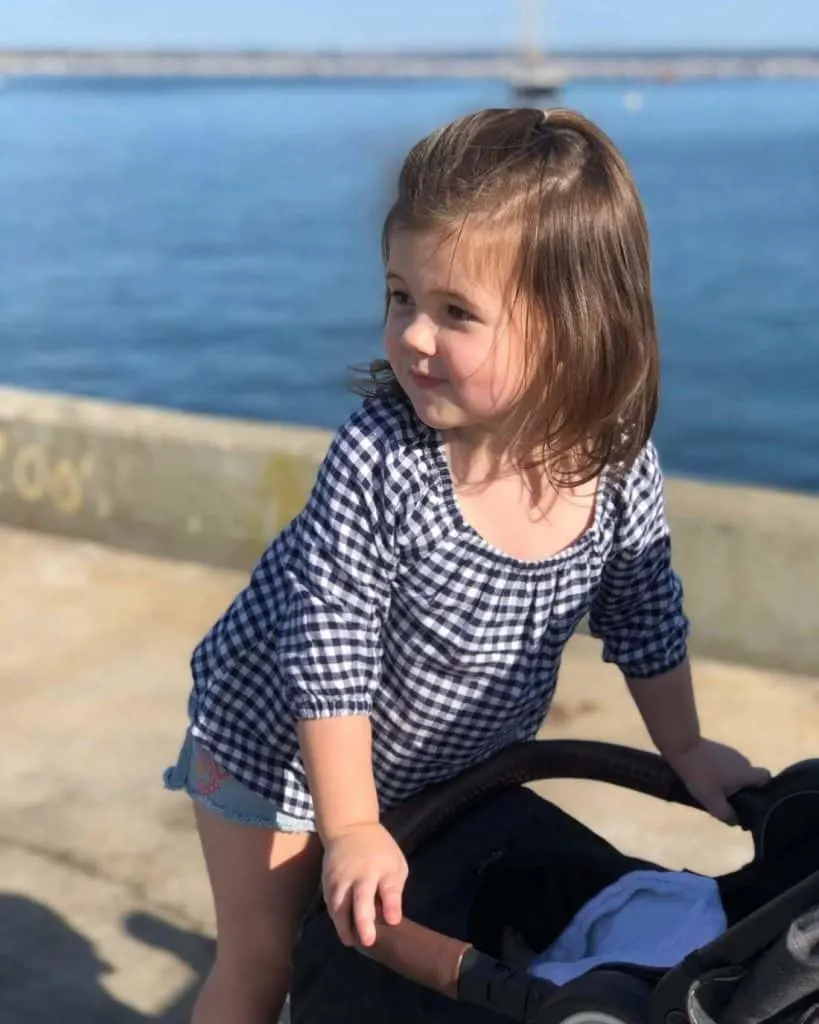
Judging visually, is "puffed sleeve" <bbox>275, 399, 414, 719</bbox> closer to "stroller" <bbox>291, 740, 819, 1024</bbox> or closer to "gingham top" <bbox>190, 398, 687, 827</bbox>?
"gingham top" <bbox>190, 398, 687, 827</bbox>

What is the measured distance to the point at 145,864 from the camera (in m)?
3.30

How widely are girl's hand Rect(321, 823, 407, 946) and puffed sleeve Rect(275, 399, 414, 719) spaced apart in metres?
0.15

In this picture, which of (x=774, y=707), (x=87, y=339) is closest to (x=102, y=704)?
(x=774, y=707)

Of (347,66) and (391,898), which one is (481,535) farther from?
(347,66)

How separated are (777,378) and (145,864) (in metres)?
11.6

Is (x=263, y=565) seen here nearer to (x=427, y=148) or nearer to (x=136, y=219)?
(x=427, y=148)

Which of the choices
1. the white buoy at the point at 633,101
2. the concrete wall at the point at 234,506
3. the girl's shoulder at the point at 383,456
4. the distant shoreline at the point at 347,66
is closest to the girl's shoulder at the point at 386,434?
the girl's shoulder at the point at 383,456

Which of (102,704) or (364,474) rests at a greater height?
(364,474)

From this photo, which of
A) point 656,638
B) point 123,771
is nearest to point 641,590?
point 656,638

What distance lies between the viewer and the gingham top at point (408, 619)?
1.76 meters

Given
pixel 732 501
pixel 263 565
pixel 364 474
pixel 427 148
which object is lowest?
pixel 732 501

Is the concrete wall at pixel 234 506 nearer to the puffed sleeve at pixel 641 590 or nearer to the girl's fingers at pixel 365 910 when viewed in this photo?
the puffed sleeve at pixel 641 590

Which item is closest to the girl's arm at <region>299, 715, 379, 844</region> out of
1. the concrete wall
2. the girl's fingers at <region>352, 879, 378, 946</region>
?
the girl's fingers at <region>352, 879, 378, 946</region>

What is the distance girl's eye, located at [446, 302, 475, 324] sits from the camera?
170 cm
